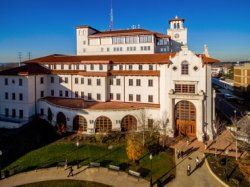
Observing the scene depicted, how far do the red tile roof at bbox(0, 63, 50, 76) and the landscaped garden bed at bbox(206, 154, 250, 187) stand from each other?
129 ft

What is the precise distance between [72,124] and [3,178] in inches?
631

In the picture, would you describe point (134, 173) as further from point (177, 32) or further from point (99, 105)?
point (177, 32)

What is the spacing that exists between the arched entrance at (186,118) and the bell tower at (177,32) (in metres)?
32.9

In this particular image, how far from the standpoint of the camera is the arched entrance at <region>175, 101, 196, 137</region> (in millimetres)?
41031

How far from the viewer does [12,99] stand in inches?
2067

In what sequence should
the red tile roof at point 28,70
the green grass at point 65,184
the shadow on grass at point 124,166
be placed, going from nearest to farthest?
the green grass at point 65,184 → the shadow on grass at point 124,166 → the red tile roof at point 28,70

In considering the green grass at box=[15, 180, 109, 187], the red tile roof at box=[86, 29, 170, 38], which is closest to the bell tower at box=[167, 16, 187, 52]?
the red tile roof at box=[86, 29, 170, 38]

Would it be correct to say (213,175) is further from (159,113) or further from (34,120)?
(34,120)

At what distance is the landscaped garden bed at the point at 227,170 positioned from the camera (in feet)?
87.4

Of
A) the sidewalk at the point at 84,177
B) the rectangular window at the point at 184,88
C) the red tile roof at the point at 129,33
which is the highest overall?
the red tile roof at the point at 129,33

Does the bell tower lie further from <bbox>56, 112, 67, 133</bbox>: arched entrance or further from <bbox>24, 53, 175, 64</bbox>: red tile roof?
<bbox>56, 112, 67, 133</bbox>: arched entrance

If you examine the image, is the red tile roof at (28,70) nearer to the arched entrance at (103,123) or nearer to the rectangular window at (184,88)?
the arched entrance at (103,123)

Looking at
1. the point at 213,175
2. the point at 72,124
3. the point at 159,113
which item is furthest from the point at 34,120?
the point at 213,175

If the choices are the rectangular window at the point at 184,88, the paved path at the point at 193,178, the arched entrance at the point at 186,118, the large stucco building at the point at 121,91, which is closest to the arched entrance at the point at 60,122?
the large stucco building at the point at 121,91
